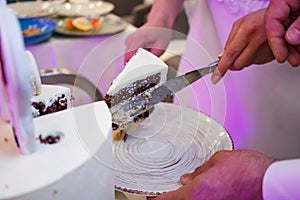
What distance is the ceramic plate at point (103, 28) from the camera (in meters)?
1.38

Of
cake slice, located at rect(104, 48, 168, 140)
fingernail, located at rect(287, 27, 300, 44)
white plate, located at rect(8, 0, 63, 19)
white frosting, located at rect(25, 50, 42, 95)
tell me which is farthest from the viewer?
white plate, located at rect(8, 0, 63, 19)

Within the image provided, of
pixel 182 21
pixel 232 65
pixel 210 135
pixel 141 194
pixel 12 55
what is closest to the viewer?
pixel 12 55

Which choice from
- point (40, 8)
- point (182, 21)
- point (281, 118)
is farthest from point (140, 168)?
point (182, 21)

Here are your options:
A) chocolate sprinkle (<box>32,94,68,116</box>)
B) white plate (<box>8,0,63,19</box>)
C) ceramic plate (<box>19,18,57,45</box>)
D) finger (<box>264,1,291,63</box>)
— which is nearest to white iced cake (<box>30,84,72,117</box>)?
chocolate sprinkle (<box>32,94,68,116</box>)

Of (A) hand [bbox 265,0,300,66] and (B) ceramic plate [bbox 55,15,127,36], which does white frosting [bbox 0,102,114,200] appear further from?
(B) ceramic plate [bbox 55,15,127,36]

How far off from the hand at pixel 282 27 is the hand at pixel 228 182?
278mm

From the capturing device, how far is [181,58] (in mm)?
1104

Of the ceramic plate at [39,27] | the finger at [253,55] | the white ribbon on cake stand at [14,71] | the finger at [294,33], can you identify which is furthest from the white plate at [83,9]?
the white ribbon on cake stand at [14,71]

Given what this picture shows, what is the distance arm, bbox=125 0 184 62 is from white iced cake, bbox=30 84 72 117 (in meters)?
0.17

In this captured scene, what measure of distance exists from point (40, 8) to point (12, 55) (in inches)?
53.7

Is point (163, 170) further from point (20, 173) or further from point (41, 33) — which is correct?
point (41, 33)

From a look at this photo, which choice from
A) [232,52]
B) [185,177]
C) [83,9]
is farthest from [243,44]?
[83,9]

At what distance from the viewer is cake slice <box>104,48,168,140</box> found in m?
0.60

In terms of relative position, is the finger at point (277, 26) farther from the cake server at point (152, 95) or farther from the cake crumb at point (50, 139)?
the cake crumb at point (50, 139)
